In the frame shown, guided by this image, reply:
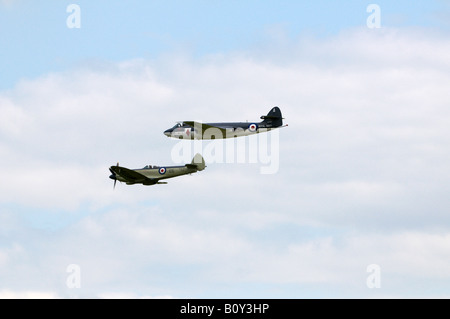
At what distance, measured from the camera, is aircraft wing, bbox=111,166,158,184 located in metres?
117

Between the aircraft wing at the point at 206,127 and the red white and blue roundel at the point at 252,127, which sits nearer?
the red white and blue roundel at the point at 252,127

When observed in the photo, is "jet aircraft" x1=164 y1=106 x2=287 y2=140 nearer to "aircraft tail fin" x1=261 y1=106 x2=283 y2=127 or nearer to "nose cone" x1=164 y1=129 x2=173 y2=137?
"aircraft tail fin" x1=261 y1=106 x2=283 y2=127

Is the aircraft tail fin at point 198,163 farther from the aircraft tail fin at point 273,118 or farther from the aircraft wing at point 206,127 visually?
the aircraft tail fin at point 273,118

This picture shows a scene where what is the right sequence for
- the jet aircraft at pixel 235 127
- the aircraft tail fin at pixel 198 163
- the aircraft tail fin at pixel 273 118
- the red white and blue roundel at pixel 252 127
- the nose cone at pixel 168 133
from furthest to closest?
the nose cone at pixel 168 133 < the aircraft tail fin at pixel 273 118 < the jet aircraft at pixel 235 127 < the red white and blue roundel at pixel 252 127 < the aircraft tail fin at pixel 198 163

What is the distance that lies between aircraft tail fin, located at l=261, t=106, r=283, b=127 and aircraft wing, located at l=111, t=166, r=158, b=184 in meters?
22.1

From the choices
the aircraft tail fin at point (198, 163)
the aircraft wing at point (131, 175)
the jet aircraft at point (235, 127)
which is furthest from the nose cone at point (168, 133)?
the aircraft wing at point (131, 175)

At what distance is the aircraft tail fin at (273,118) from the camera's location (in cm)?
13138

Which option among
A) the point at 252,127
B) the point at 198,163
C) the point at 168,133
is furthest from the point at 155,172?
the point at 252,127

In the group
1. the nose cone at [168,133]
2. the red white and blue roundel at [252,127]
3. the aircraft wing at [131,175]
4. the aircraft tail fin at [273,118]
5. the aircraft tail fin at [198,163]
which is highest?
the aircraft tail fin at [273,118]

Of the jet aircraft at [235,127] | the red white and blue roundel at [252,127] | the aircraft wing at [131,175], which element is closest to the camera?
the aircraft wing at [131,175]

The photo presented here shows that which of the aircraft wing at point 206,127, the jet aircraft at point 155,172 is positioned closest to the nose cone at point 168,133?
the aircraft wing at point 206,127

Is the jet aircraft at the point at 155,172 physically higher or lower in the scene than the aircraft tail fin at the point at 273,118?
lower
